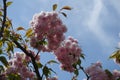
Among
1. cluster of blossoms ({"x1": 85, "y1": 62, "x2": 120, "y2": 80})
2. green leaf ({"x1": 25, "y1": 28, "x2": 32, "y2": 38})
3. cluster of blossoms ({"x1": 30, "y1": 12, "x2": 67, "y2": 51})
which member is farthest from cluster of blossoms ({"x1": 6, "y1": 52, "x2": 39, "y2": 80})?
cluster of blossoms ({"x1": 85, "y1": 62, "x2": 120, "y2": 80})

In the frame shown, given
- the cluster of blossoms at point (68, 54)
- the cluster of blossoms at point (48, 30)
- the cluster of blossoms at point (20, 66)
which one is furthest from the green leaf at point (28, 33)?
the cluster of blossoms at point (68, 54)

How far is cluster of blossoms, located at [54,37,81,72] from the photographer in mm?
5152

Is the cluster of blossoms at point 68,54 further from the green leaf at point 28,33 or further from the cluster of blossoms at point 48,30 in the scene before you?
the green leaf at point 28,33

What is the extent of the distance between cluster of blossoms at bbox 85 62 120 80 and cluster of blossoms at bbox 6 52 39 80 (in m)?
1.00

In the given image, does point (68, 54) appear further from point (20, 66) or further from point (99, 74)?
point (20, 66)

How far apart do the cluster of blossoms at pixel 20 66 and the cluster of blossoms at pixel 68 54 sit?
1.83 feet

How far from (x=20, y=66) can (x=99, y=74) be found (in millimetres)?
1344

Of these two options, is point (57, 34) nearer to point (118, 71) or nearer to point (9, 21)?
point (9, 21)

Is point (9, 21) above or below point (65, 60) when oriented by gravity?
above

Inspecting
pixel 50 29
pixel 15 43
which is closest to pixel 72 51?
pixel 50 29

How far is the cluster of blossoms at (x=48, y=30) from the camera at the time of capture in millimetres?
4859

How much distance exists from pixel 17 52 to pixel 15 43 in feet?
1.26

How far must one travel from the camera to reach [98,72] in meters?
5.50

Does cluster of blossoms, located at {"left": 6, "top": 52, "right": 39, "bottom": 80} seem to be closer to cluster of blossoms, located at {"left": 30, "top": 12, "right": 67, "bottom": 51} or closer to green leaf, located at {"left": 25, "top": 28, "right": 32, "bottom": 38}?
green leaf, located at {"left": 25, "top": 28, "right": 32, "bottom": 38}
